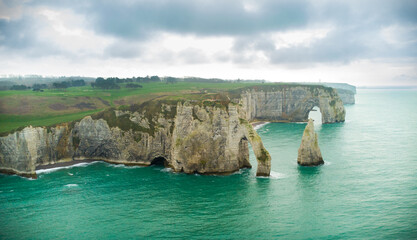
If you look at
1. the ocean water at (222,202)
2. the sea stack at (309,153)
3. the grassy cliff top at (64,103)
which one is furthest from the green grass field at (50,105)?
the sea stack at (309,153)

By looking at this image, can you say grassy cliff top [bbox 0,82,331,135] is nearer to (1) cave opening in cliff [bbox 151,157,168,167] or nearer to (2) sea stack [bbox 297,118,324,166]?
(1) cave opening in cliff [bbox 151,157,168,167]

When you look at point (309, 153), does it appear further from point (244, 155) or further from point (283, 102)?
point (283, 102)

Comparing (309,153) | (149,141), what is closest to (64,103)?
(149,141)

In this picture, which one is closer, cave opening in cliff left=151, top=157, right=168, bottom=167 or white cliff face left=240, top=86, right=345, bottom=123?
cave opening in cliff left=151, top=157, right=168, bottom=167

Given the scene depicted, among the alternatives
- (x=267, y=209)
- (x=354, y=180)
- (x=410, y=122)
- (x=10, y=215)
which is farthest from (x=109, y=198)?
(x=410, y=122)

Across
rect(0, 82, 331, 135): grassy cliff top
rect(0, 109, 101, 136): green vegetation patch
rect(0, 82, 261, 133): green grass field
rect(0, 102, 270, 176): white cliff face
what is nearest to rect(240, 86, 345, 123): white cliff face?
rect(0, 82, 331, 135): grassy cliff top

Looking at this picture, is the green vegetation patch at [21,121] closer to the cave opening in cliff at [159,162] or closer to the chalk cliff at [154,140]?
the chalk cliff at [154,140]
